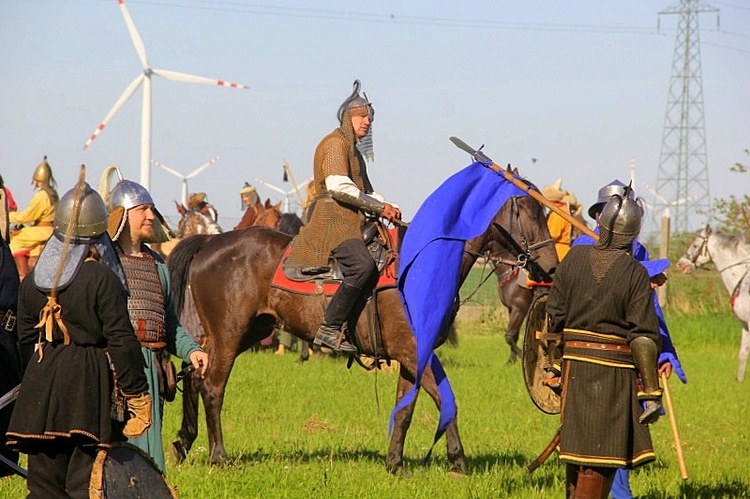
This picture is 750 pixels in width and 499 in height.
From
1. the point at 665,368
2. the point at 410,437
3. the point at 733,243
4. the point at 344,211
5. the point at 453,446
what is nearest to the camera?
the point at 665,368

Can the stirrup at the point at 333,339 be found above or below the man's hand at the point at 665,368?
below

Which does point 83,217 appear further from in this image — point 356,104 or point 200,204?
point 200,204

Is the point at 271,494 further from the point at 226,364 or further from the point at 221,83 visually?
the point at 221,83

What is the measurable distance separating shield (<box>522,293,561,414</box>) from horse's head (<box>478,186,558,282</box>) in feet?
7.60

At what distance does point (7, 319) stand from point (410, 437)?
5129mm

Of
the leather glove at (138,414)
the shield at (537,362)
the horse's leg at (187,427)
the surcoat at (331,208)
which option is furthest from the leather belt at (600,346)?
the horse's leg at (187,427)

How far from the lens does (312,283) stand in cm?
963

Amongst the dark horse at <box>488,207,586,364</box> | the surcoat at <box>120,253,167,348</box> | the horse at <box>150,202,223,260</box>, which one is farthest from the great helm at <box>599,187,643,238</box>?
the horse at <box>150,202,223,260</box>

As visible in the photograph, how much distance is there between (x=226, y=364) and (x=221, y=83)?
1592 centimetres

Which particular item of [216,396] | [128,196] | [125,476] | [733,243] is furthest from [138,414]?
[733,243]

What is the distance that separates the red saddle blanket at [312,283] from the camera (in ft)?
30.7

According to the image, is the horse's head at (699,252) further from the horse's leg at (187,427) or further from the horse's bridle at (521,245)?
the horse's leg at (187,427)

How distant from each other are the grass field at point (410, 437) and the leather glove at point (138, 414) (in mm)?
2574

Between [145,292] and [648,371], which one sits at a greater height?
[145,292]
